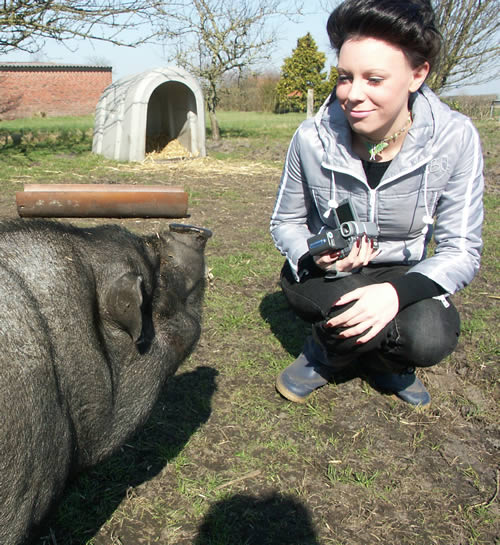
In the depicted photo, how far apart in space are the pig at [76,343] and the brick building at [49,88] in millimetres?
40026

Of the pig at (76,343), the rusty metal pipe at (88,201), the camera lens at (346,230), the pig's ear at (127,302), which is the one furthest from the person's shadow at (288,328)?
the pig's ear at (127,302)

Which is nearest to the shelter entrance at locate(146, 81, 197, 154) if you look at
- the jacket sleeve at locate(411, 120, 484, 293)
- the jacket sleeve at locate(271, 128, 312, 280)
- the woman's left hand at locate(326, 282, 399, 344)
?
the jacket sleeve at locate(271, 128, 312, 280)

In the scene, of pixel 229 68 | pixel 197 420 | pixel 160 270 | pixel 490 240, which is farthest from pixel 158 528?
pixel 229 68

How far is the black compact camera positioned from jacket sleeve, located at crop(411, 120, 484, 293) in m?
0.37

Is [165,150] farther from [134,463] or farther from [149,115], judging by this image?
[134,463]

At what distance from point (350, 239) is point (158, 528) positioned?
1580 millimetres

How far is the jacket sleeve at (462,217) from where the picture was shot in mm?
2896

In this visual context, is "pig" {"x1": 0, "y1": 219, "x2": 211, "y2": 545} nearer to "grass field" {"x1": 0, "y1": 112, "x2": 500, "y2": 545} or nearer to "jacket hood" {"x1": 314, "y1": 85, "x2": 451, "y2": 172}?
"grass field" {"x1": 0, "y1": 112, "x2": 500, "y2": 545}

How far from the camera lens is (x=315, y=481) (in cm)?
277

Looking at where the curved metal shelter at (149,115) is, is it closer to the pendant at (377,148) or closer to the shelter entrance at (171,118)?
the shelter entrance at (171,118)

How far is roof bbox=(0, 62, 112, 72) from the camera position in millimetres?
40281

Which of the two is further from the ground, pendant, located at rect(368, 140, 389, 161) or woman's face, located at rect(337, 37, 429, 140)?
woman's face, located at rect(337, 37, 429, 140)

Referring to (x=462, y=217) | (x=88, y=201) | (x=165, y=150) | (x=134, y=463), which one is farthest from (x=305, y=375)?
(x=165, y=150)

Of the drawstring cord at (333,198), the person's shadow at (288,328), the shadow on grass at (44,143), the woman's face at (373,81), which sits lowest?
the shadow on grass at (44,143)
